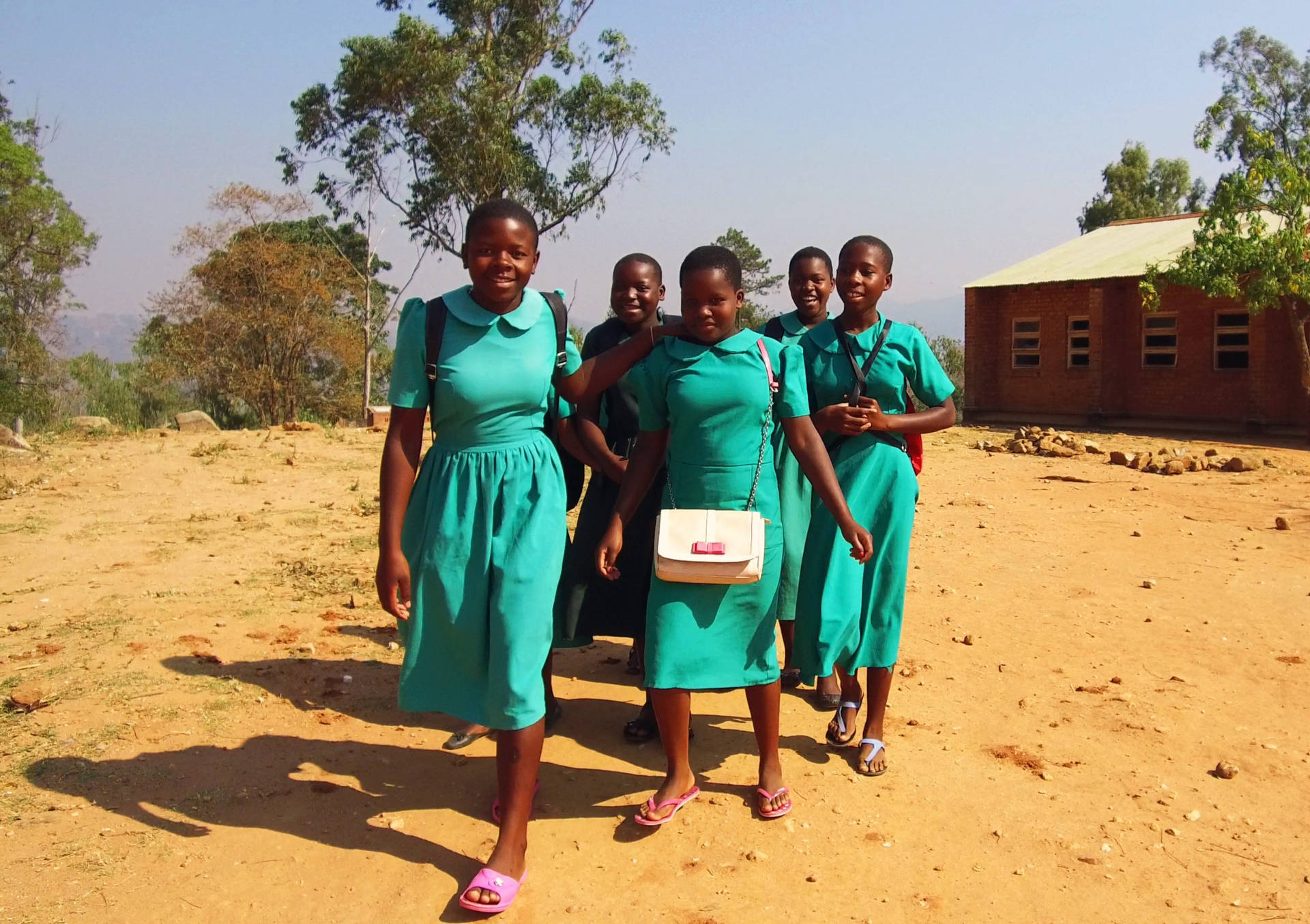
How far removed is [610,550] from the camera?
3.15 metres

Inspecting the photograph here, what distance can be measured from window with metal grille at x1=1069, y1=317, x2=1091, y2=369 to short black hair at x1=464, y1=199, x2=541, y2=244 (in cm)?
1757

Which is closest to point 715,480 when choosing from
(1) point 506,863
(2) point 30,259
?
(1) point 506,863

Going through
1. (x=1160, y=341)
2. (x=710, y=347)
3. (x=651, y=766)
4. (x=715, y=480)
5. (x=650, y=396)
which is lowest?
(x=651, y=766)

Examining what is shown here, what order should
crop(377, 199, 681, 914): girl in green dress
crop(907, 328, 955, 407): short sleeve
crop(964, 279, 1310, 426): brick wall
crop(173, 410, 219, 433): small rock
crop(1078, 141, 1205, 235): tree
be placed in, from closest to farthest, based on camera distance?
crop(377, 199, 681, 914): girl in green dress, crop(907, 328, 955, 407): short sleeve, crop(173, 410, 219, 433): small rock, crop(964, 279, 1310, 426): brick wall, crop(1078, 141, 1205, 235): tree

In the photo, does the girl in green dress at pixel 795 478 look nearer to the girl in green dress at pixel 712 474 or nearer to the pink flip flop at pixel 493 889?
the girl in green dress at pixel 712 474

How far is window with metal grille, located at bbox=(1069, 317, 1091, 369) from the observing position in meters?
18.5

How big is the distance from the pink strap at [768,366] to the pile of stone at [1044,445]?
10.8 m

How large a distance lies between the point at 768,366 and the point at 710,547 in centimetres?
59

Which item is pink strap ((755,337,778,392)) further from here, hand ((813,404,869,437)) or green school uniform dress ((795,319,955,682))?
green school uniform dress ((795,319,955,682))

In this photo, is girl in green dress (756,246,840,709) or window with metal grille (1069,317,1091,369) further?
window with metal grille (1069,317,1091,369)

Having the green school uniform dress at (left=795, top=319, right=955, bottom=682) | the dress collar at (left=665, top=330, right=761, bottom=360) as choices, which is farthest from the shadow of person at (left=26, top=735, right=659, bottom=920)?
the dress collar at (left=665, top=330, right=761, bottom=360)

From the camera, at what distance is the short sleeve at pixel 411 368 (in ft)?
9.19

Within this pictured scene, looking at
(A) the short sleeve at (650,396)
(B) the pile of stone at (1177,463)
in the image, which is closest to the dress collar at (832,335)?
(A) the short sleeve at (650,396)

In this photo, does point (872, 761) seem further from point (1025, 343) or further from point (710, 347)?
point (1025, 343)
